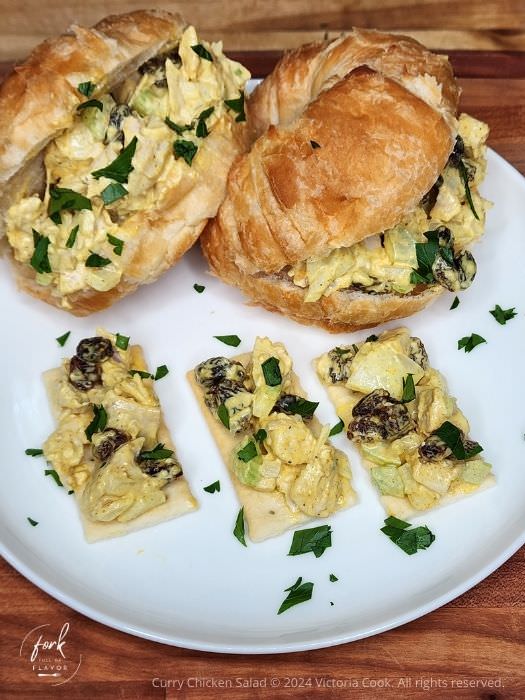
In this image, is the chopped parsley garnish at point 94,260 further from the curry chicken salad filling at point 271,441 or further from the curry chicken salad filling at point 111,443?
the curry chicken salad filling at point 271,441

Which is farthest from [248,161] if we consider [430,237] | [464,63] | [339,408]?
[464,63]

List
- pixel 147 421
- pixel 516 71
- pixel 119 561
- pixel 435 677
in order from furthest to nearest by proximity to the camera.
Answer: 1. pixel 516 71
2. pixel 147 421
3. pixel 119 561
4. pixel 435 677

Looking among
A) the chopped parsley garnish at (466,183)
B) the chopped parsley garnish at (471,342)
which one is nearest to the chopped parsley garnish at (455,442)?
the chopped parsley garnish at (471,342)

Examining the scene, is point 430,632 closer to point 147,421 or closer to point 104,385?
point 147,421

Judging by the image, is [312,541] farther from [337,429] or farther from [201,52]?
[201,52]

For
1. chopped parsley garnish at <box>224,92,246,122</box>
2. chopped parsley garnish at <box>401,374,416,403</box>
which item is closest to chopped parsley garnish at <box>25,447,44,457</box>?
chopped parsley garnish at <box>401,374,416,403</box>
